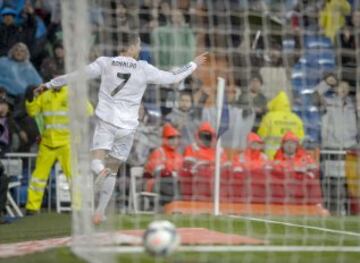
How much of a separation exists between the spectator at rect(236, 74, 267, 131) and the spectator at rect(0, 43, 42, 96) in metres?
3.35

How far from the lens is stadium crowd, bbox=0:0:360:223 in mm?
16297

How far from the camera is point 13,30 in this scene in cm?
1767

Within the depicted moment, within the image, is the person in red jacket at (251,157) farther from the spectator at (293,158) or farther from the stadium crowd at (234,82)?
the spectator at (293,158)

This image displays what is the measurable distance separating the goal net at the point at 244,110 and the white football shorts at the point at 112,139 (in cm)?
215

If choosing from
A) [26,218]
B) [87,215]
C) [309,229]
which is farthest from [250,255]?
[26,218]

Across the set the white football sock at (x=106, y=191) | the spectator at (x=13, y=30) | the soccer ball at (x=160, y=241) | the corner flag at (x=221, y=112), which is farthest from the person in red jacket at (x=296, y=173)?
the soccer ball at (x=160, y=241)

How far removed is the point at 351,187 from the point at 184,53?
338 cm

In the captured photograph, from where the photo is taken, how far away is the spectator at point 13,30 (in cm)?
1736

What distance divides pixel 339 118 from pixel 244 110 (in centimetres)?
147

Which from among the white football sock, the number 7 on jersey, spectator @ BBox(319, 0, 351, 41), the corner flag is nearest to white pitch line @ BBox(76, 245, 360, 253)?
the white football sock

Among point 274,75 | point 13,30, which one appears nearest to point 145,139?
point 274,75

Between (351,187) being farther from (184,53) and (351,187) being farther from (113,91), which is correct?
(113,91)

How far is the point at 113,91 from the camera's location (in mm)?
12875

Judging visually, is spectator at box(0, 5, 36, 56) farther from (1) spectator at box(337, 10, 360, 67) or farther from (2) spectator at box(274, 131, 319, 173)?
(1) spectator at box(337, 10, 360, 67)
